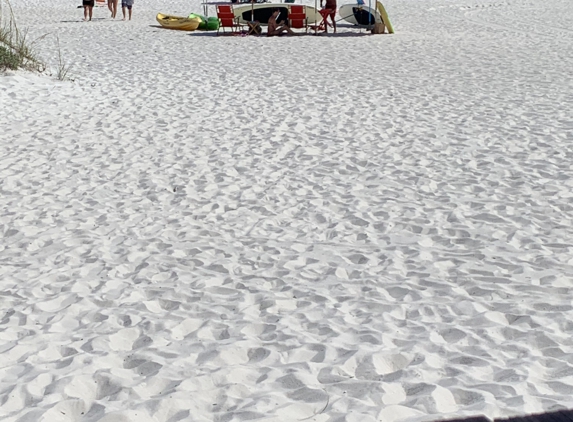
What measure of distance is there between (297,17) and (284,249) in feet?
47.8

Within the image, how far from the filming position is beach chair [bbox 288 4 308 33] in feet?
64.2

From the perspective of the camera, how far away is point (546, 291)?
495 cm

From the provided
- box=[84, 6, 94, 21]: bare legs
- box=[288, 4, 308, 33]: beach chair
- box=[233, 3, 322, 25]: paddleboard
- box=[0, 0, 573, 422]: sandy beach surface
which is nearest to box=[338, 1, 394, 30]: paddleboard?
box=[233, 3, 322, 25]: paddleboard

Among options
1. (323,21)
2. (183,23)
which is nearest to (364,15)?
(323,21)

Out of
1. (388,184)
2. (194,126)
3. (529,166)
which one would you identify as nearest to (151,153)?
(194,126)

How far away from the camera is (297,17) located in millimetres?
19609

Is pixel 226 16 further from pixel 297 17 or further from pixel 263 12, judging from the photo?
pixel 297 17

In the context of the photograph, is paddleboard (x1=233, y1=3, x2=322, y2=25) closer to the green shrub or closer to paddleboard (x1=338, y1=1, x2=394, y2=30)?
paddleboard (x1=338, y1=1, x2=394, y2=30)

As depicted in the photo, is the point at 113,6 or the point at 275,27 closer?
the point at 275,27

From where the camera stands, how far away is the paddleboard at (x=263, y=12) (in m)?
20.0

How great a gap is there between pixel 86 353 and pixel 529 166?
480 centimetres

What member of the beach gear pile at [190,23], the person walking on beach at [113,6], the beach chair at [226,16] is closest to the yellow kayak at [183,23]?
the beach gear pile at [190,23]

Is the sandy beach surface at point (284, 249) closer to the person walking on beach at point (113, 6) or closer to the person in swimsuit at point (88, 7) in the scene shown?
the person in swimsuit at point (88, 7)

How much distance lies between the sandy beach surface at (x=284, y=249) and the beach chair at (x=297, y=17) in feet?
24.1
